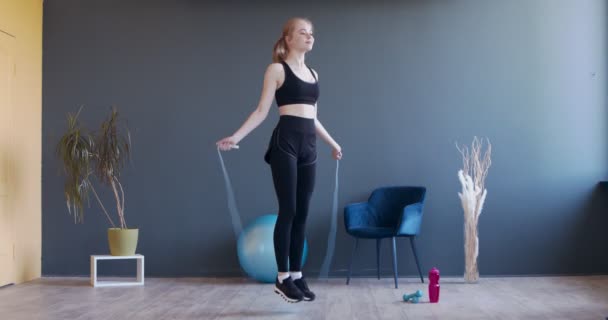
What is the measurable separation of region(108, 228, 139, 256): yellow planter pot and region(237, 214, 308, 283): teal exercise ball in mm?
874

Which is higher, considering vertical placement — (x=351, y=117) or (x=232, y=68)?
(x=232, y=68)

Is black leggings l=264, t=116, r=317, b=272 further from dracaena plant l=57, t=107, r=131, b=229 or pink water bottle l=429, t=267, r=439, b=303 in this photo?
dracaena plant l=57, t=107, r=131, b=229

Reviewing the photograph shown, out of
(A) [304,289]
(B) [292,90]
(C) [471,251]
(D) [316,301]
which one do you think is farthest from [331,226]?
(B) [292,90]

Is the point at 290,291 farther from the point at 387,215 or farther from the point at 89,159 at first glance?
the point at 89,159

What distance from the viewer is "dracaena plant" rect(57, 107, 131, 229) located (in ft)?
19.4

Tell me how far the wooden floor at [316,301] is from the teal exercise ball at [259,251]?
0.38ft

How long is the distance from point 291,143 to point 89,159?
2551 millimetres

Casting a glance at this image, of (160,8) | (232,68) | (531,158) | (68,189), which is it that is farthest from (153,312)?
(531,158)

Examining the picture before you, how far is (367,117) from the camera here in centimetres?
642

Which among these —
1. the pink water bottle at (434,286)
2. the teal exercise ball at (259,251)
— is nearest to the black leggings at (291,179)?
the pink water bottle at (434,286)

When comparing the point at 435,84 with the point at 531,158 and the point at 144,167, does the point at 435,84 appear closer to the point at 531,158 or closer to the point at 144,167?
the point at 531,158

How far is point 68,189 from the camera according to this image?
19.6 feet

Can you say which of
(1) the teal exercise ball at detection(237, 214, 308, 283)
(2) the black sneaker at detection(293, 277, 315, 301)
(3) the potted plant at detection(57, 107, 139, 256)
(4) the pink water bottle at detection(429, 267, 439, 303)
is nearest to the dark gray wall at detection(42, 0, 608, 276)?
(3) the potted plant at detection(57, 107, 139, 256)

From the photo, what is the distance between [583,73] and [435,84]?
1296 mm
